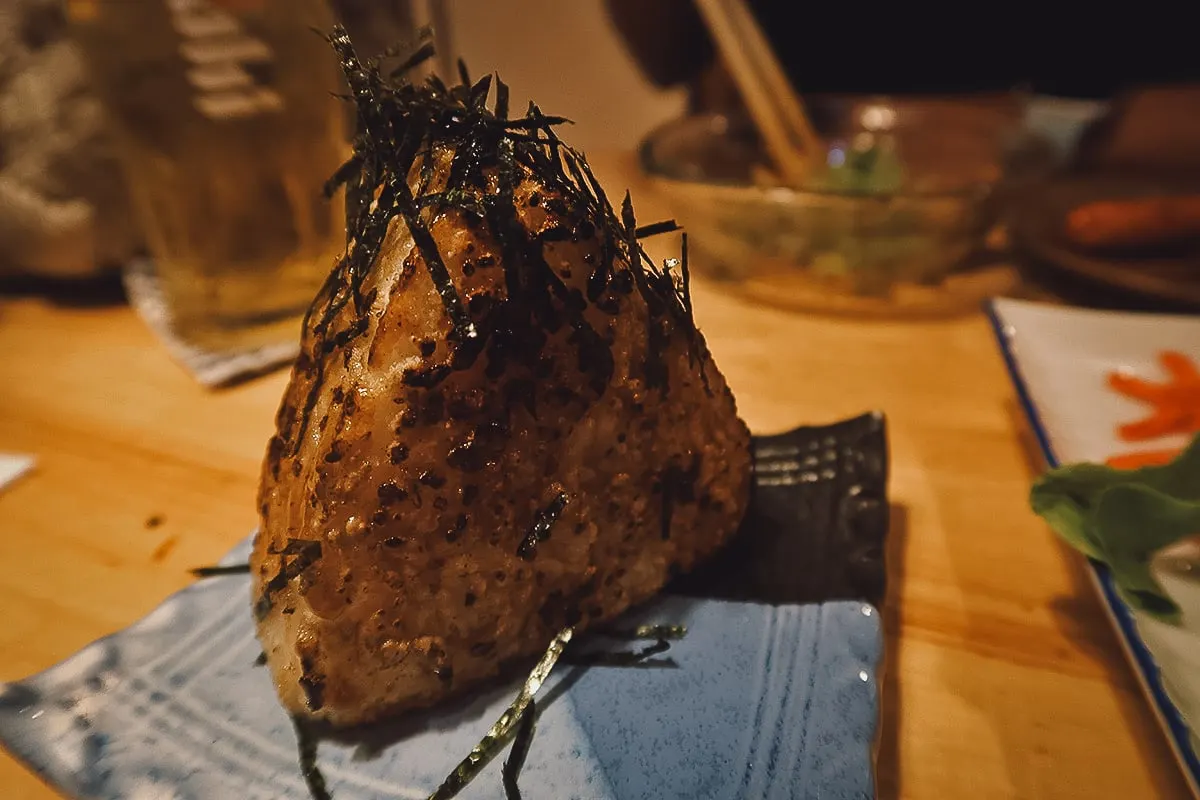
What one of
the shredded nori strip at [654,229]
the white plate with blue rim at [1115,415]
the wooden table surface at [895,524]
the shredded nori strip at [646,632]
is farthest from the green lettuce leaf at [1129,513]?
the shredded nori strip at [654,229]

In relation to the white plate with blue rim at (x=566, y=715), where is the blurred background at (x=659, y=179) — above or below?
above

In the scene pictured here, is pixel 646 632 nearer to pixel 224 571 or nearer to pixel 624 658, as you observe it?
pixel 624 658

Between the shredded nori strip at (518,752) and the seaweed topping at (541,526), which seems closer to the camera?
the shredded nori strip at (518,752)

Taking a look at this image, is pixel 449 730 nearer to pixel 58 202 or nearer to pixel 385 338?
pixel 385 338


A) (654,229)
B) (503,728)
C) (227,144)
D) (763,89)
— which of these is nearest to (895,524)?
(654,229)

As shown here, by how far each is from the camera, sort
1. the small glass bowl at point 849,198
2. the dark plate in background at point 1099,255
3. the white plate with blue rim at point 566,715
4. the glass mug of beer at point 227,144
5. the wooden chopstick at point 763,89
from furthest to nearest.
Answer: the wooden chopstick at point 763,89 < the small glass bowl at point 849,198 < the dark plate in background at point 1099,255 < the glass mug of beer at point 227,144 < the white plate with blue rim at point 566,715

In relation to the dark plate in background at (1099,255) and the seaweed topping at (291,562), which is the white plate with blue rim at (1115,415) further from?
the seaweed topping at (291,562)
